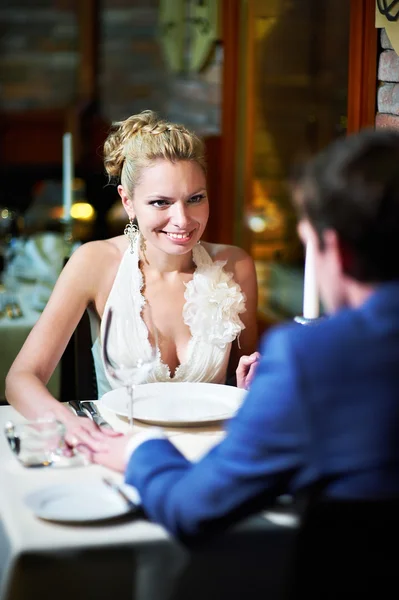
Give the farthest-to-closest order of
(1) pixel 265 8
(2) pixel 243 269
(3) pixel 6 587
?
(1) pixel 265 8 → (2) pixel 243 269 → (3) pixel 6 587

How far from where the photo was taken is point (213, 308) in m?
2.57

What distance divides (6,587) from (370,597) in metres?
0.54

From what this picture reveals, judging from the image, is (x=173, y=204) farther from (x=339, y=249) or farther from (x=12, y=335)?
(x=339, y=249)

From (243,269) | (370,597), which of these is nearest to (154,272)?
(243,269)

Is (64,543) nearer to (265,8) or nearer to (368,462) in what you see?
(368,462)

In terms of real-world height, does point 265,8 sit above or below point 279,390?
above

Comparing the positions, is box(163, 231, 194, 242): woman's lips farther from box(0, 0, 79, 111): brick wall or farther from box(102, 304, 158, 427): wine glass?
box(0, 0, 79, 111): brick wall

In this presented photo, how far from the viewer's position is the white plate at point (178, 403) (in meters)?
1.93

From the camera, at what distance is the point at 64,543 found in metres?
1.42

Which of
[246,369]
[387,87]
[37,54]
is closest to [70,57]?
[37,54]

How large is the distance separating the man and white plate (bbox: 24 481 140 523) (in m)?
0.26

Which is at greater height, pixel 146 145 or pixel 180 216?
pixel 146 145

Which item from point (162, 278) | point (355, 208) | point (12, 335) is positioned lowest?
point (12, 335)

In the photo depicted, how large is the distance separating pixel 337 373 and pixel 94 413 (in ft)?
3.02
